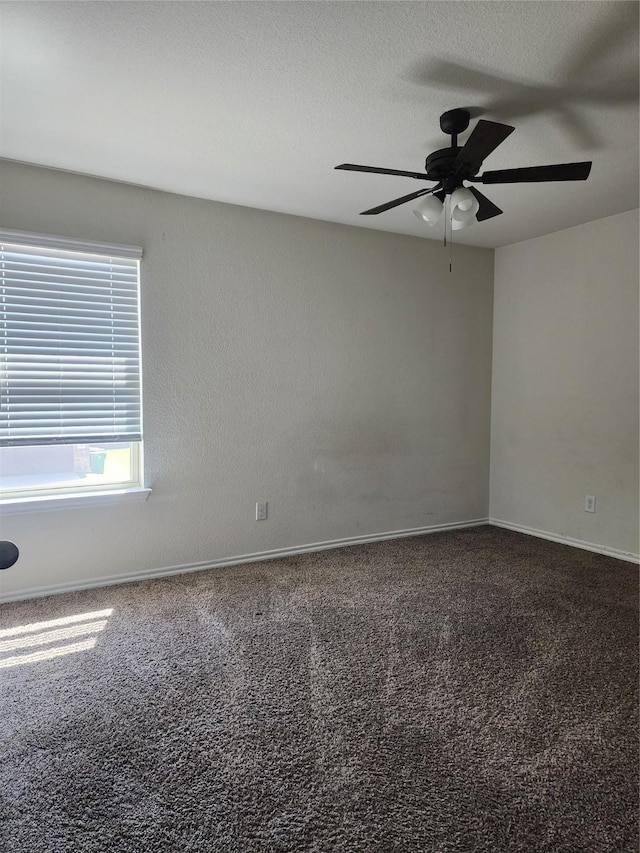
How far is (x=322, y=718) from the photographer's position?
75.6 inches

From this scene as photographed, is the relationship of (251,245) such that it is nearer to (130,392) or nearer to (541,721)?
(130,392)

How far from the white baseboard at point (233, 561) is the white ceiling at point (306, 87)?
7.84 ft

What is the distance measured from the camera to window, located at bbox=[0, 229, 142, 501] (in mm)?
2943

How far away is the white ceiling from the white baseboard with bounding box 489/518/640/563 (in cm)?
242

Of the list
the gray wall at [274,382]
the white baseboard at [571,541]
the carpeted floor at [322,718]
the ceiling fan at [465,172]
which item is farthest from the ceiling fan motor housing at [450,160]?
the white baseboard at [571,541]

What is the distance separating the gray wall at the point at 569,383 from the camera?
3709 mm

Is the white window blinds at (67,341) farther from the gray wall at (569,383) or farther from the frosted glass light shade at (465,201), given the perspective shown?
the gray wall at (569,383)

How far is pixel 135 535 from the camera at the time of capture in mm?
3330

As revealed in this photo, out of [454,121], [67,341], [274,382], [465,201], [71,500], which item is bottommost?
[71,500]

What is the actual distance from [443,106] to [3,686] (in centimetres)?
303

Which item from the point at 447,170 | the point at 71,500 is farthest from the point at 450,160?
the point at 71,500

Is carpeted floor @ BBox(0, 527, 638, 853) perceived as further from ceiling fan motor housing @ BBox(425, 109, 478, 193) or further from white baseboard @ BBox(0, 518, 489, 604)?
ceiling fan motor housing @ BBox(425, 109, 478, 193)

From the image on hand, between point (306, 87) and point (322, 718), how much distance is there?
2449 mm

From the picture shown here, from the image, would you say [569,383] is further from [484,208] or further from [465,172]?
[465,172]
